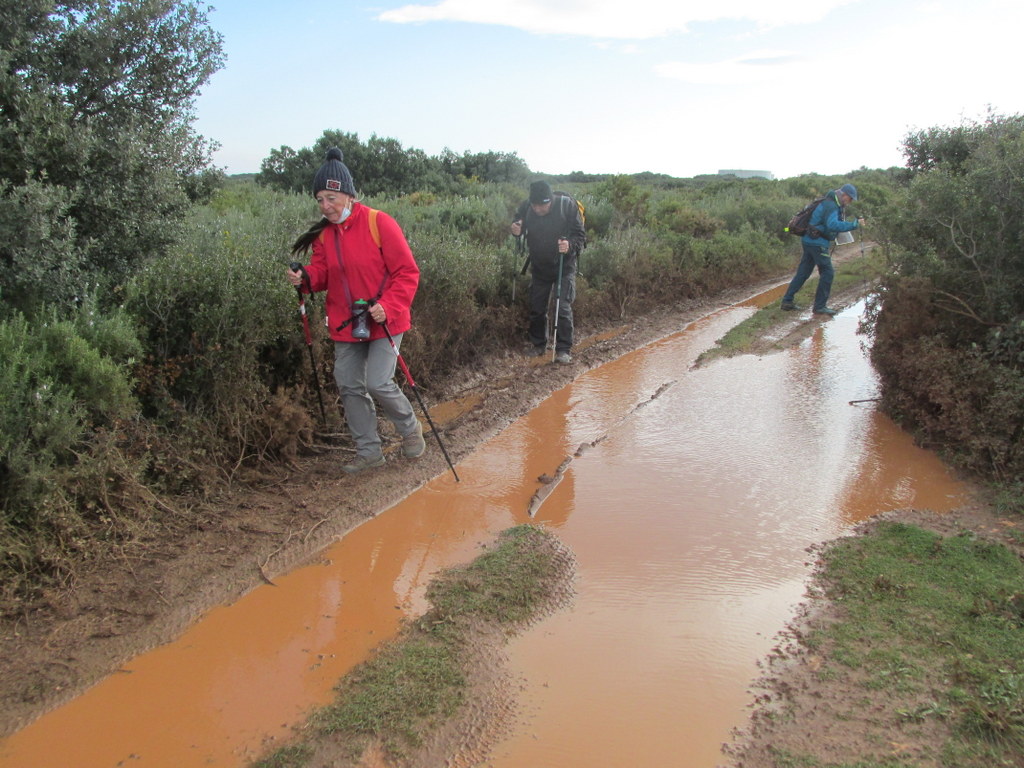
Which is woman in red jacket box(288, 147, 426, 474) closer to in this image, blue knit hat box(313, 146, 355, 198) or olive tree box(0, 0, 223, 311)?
blue knit hat box(313, 146, 355, 198)

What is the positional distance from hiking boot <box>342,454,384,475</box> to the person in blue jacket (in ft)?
27.6

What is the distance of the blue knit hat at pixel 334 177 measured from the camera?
5.11 m

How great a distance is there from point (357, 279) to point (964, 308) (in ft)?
17.6

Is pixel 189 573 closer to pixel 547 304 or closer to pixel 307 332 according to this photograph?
pixel 307 332

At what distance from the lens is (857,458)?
6.41 metres

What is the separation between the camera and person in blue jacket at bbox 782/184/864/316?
11.4 m

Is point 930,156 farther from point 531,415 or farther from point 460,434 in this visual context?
point 460,434

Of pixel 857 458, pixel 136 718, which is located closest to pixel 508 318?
pixel 857 458

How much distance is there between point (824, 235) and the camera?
11.6 meters

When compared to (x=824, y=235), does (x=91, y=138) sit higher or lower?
higher

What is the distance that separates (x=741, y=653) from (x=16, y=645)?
11.6ft

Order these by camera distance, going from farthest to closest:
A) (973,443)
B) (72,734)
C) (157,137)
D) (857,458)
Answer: (857,458)
(973,443)
(157,137)
(72,734)

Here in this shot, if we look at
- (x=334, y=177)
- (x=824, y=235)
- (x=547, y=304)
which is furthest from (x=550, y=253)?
(x=824, y=235)

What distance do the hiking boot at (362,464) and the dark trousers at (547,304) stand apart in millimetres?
3987
